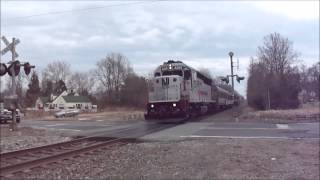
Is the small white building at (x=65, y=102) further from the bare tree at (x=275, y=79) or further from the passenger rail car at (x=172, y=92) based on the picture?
the passenger rail car at (x=172, y=92)

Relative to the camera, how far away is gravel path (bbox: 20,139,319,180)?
12.3 meters

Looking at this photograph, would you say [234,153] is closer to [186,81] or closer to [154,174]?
[154,174]

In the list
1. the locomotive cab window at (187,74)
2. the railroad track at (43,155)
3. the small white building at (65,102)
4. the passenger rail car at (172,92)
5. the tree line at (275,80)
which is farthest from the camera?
the small white building at (65,102)

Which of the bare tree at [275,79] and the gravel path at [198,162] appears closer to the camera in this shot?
the gravel path at [198,162]

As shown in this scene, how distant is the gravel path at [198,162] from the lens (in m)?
12.3

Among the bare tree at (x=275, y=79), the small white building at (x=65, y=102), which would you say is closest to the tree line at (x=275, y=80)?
the bare tree at (x=275, y=79)

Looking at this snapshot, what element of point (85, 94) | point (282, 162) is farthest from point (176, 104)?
point (85, 94)

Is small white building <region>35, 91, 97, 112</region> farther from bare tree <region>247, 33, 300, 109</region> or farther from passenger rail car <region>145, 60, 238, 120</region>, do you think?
passenger rail car <region>145, 60, 238, 120</region>

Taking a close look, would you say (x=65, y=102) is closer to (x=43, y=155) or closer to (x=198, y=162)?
(x=43, y=155)

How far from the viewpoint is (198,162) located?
1434cm

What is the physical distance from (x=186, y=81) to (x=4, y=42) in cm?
1444

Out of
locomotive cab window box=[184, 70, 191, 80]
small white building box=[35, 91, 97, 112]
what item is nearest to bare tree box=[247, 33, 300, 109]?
locomotive cab window box=[184, 70, 191, 80]

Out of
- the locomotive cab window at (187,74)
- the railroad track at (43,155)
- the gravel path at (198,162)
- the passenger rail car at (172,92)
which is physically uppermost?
the locomotive cab window at (187,74)

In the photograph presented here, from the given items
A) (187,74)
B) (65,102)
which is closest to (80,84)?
(65,102)
